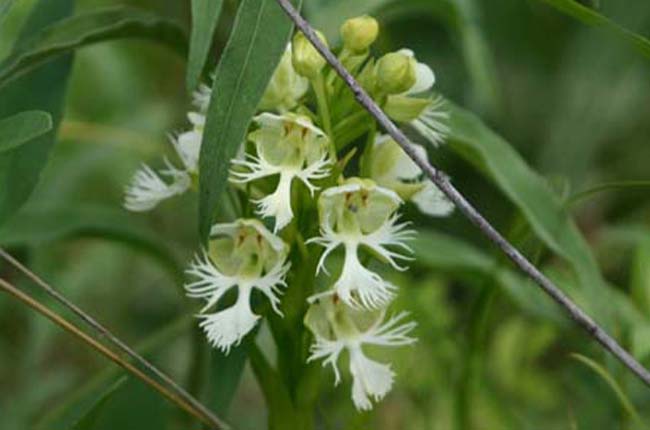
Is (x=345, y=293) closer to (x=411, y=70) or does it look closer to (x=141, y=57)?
(x=411, y=70)

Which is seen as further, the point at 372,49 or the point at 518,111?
the point at 518,111

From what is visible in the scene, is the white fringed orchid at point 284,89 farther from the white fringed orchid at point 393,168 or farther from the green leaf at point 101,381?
the green leaf at point 101,381

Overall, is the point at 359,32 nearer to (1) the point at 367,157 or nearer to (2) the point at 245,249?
(1) the point at 367,157

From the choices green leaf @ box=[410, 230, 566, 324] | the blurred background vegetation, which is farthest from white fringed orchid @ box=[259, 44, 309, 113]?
green leaf @ box=[410, 230, 566, 324]

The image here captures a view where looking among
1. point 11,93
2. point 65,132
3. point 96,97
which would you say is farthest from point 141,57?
point 11,93

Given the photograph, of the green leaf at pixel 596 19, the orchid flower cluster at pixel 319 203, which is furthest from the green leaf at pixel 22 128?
the green leaf at pixel 596 19

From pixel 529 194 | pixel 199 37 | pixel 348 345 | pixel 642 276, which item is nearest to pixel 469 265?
pixel 642 276

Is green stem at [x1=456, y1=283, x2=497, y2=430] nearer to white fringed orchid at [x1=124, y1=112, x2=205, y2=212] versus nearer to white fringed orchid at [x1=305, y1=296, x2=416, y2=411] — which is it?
white fringed orchid at [x1=305, y1=296, x2=416, y2=411]
